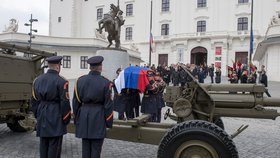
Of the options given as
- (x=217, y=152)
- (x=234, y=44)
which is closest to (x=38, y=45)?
(x=234, y=44)

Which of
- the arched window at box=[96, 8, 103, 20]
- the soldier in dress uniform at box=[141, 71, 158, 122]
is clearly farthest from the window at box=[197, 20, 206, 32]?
the soldier in dress uniform at box=[141, 71, 158, 122]

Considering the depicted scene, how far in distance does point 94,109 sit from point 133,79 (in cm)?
504

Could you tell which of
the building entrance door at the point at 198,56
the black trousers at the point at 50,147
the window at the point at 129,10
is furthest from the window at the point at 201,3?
the black trousers at the point at 50,147

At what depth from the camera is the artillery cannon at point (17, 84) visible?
25.9 ft

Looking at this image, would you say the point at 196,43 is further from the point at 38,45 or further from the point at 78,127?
the point at 78,127

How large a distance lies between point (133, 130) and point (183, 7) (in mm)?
51698

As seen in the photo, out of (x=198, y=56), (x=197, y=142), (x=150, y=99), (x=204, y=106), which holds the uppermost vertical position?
(x=198, y=56)

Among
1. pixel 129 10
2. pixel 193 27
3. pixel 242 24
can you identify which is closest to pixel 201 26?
pixel 193 27

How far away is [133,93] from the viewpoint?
10.7 meters

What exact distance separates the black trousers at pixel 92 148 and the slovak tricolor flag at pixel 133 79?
483 centimetres

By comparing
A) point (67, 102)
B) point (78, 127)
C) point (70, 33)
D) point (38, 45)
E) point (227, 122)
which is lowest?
point (227, 122)

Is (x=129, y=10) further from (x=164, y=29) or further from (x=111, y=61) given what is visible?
(x=111, y=61)

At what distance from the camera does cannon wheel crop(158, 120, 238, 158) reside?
5023 mm

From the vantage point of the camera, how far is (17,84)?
8.28 metres
